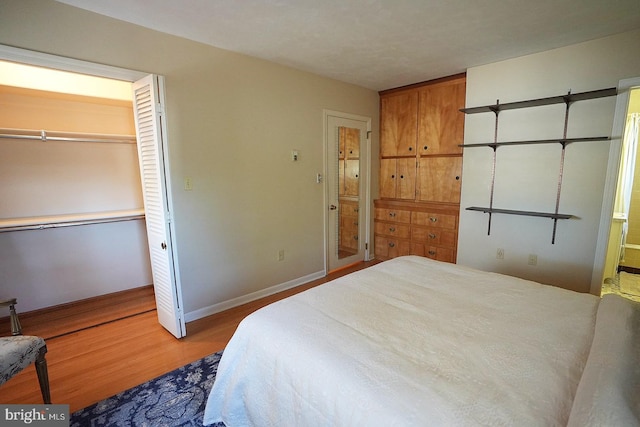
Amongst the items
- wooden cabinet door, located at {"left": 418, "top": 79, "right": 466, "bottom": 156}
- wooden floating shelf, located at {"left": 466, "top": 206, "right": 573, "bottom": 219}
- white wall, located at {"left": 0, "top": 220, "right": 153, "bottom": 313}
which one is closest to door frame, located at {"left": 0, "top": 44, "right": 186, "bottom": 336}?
white wall, located at {"left": 0, "top": 220, "right": 153, "bottom": 313}

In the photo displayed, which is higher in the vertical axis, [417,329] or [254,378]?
[417,329]

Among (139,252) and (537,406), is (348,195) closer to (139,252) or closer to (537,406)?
(139,252)

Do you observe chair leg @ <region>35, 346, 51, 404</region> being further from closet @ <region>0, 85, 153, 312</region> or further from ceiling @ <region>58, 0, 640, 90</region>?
ceiling @ <region>58, 0, 640, 90</region>

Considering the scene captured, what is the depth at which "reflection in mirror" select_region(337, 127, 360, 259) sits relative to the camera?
12.8 ft

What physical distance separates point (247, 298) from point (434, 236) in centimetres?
246

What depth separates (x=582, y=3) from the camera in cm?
197

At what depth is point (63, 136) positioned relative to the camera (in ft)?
9.59

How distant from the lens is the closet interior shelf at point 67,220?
259 cm

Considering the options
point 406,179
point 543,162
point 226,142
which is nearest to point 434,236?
point 406,179

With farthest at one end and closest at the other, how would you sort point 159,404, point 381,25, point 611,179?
point 611,179 < point 381,25 < point 159,404

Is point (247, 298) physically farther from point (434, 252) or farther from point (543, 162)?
point (543, 162)

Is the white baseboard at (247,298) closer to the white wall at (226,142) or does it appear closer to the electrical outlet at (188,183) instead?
the white wall at (226,142)

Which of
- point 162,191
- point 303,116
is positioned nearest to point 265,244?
point 162,191

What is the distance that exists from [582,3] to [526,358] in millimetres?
2386
